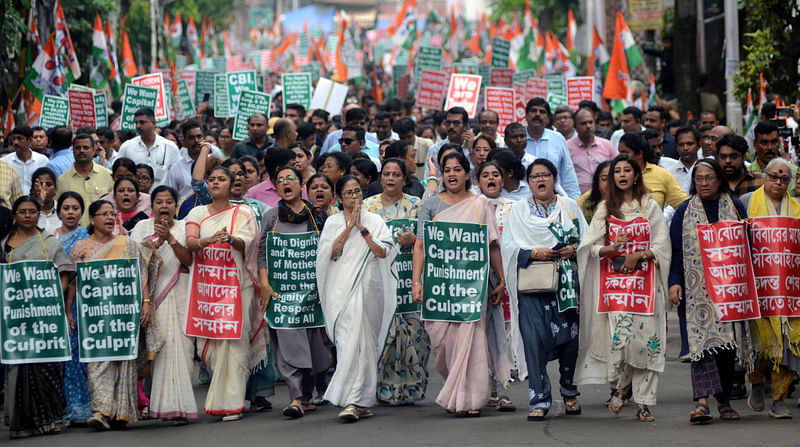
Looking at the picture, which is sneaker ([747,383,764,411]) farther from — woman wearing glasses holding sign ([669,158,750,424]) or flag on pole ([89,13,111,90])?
flag on pole ([89,13,111,90])

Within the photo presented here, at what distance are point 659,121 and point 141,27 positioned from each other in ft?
97.8

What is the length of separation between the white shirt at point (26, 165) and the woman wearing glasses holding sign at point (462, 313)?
5.20m

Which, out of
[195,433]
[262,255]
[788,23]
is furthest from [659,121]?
[195,433]

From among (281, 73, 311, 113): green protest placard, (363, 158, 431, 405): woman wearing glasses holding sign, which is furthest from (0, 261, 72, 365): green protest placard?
(281, 73, 311, 113): green protest placard

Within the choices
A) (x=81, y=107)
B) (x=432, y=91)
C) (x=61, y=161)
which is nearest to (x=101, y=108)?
(x=81, y=107)

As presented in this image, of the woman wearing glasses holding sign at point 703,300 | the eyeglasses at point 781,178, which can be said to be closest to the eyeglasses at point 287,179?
the woman wearing glasses holding sign at point 703,300

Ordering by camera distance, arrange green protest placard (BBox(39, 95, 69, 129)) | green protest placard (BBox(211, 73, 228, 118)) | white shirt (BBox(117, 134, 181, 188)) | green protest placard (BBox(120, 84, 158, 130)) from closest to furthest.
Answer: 1. white shirt (BBox(117, 134, 181, 188))
2. green protest placard (BBox(39, 95, 69, 129))
3. green protest placard (BBox(120, 84, 158, 130))
4. green protest placard (BBox(211, 73, 228, 118))

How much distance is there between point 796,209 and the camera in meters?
8.31

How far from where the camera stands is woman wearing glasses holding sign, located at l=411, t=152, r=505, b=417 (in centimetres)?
838

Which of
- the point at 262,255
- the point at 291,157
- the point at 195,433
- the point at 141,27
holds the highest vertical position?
the point at 141,27

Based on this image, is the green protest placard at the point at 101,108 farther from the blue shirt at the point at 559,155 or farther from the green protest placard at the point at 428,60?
the blue shirt at the point at 559,155

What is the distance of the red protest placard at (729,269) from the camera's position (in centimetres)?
803

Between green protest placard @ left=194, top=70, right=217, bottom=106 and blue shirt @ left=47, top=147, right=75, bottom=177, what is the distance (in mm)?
9939

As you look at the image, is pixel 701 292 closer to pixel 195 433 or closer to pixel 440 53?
pixel 195 433
